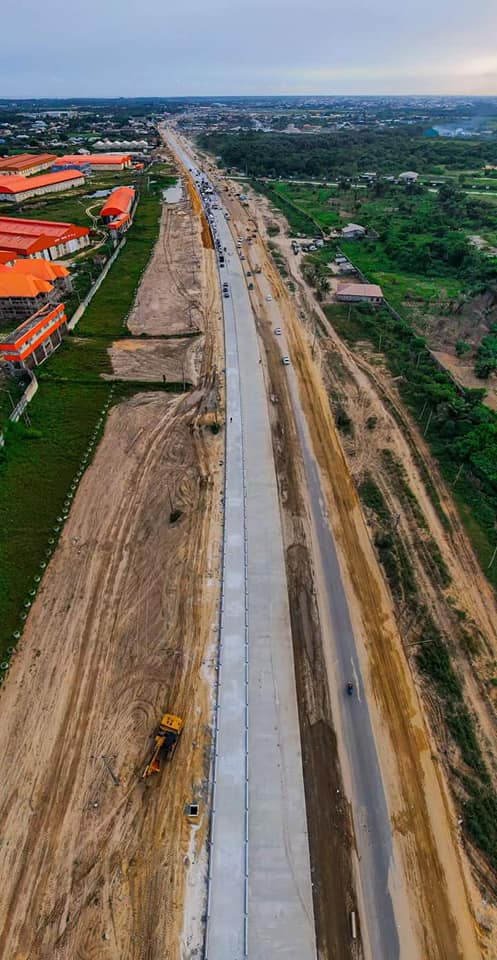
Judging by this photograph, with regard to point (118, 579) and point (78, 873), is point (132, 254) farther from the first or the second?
point (78, 873)

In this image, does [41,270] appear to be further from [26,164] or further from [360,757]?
[26,164]

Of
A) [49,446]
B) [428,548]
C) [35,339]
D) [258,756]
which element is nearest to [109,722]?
[258,756]

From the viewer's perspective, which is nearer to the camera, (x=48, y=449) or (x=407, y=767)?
(x=407, y=767)

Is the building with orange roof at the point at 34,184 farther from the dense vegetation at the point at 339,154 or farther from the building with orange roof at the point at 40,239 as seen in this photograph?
the dense vegetation at the point at 339,154

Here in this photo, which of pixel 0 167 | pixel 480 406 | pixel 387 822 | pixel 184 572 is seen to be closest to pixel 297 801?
pixel 387 822

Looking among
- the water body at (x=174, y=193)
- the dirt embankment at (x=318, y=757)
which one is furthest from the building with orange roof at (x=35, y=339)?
the water body at (x=174, y=193)

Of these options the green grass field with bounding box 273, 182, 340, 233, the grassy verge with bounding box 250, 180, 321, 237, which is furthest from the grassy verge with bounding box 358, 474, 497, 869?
the green grass field with bounding box 273, 182, 340, 233
